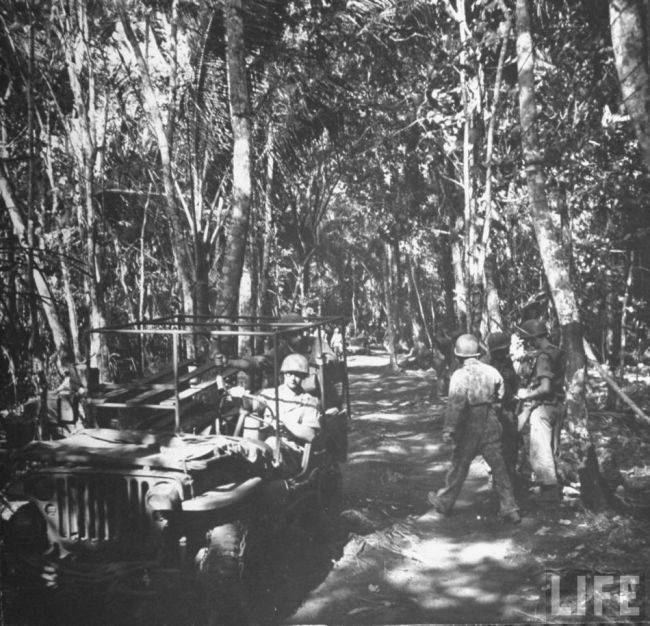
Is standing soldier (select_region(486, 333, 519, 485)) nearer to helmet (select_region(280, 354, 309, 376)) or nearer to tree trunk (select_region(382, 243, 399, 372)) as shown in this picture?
helmet (select_region(280, 354, 309, 376))

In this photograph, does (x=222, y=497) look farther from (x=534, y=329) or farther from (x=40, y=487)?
Result: (x=534, y=329)

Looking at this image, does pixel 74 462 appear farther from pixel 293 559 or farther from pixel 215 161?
pixel 215 161

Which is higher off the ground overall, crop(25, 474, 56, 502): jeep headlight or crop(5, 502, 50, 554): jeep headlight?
crop(25, 474, 56, 502): jeep headlight

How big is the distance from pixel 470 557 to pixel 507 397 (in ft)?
8.41

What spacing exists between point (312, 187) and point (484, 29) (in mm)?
11906

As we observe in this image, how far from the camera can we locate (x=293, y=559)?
20.6ft

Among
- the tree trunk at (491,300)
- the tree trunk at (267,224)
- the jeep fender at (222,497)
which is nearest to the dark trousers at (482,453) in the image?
the jeep fender at (222,497)

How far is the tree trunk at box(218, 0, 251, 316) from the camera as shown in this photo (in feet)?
29.5

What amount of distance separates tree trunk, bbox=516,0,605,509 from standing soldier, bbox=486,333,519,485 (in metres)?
0.86

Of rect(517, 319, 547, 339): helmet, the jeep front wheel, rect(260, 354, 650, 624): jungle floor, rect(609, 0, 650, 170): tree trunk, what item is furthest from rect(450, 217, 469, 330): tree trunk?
the jeep front wheel

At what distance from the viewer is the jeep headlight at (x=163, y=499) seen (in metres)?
4.64

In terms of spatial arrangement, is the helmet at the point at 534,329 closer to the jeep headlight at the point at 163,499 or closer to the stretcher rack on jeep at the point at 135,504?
the stretcher rack on jeep at the point at 135,504

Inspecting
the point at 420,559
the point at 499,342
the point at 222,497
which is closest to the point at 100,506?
the point at 222,497

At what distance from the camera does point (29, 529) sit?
17.0 feet
